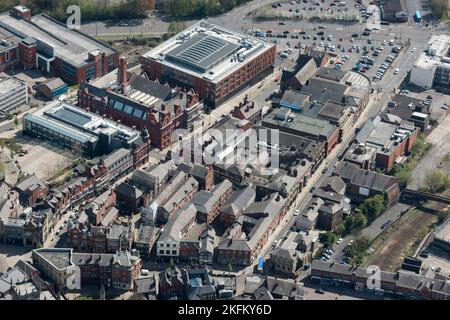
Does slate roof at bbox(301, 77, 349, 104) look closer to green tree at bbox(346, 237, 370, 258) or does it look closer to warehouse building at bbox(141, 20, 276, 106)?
warehouse building at bbox(141, 20, 276, 106)

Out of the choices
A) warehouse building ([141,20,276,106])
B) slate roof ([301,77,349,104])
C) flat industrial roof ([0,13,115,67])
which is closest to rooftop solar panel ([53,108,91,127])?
flat industrial roof ([0,13,115,67])

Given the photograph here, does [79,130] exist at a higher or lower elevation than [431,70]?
lower

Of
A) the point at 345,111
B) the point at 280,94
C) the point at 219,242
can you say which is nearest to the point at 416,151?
the point at 345,111

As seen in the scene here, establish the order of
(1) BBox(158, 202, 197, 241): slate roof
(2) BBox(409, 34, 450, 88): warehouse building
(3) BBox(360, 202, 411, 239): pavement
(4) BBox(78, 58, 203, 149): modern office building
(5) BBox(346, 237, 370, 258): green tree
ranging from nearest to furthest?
(1) BBox(158, 202, 197, 241): slate roof
(5) BBox(346, 237, 370, 258): green tree
(3) BBox(360, 202, 411, 239): pavement
(4) BBox(78, 58, 203, 149): modern office building
(2) BBox(409, 34, 450, 88): warehouse building

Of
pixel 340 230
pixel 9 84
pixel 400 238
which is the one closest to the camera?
pixel 340 230

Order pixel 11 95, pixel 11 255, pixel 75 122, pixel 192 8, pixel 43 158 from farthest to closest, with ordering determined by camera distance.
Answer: pixel 192 8 < pixel 11 95 < pixel 75 122 < pixel 43 158 < pixel 11 255

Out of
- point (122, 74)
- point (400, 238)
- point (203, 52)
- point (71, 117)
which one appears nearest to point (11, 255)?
point (71, 117)

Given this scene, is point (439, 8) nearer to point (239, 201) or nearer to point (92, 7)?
point (92, 7)
